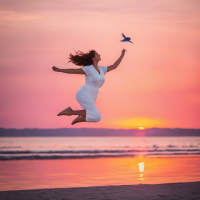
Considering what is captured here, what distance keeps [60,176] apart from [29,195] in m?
3.78

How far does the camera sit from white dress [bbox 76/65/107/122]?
7262 millimetres

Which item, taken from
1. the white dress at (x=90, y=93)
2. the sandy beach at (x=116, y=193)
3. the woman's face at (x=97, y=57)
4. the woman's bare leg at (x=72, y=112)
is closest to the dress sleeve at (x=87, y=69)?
the white dress at (x=90, y=93)

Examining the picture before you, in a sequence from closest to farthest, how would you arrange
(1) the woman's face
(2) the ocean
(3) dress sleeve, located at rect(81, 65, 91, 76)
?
(3) dress sleeve, located at rect(81, 65, 91, 76) → (1) the woman's face → (2) the ocean

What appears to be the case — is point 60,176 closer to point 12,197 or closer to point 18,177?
point 18,177

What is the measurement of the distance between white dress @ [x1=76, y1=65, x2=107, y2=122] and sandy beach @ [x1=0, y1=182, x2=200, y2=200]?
1.60 meters

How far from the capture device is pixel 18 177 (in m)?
10.6

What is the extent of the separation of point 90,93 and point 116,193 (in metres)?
2.24

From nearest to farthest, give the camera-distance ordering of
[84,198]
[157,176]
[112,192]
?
[84,198] < [112,192] < [157,176]

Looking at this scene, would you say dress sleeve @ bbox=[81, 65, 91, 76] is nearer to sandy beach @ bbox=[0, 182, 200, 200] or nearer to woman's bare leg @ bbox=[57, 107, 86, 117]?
woman's bare leg @ bbox=[57, 107, 86, 117]

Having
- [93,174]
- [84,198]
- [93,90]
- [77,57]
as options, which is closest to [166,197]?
[84,198]

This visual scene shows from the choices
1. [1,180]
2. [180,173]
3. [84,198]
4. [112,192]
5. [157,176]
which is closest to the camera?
[84,198]

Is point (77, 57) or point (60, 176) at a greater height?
point (77, 57)

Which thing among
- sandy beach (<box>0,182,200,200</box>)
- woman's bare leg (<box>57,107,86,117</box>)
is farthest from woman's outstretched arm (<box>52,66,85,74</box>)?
sandy beach (<box>0,182,200,200</box>)

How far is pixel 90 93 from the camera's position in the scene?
741 cm
